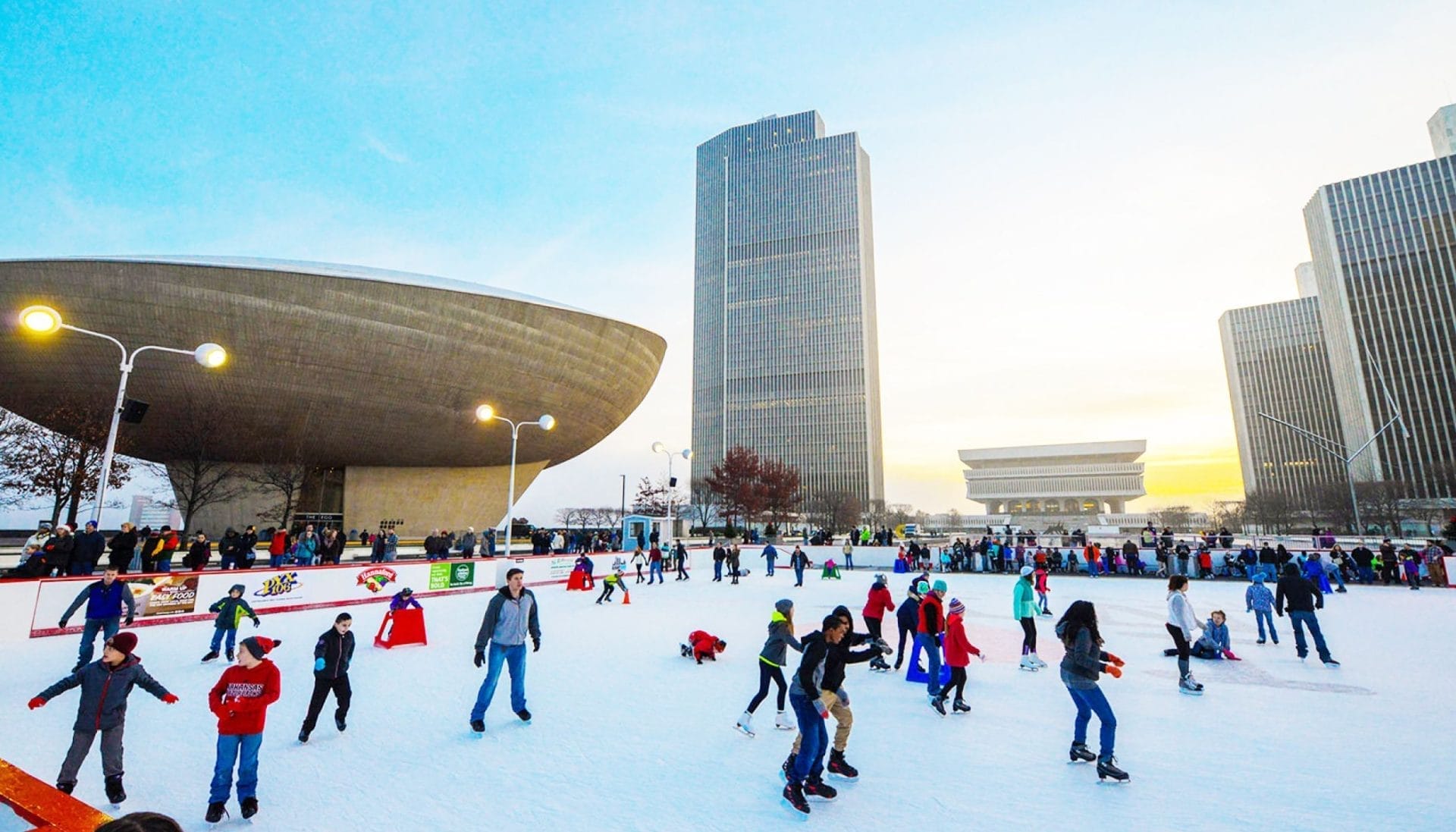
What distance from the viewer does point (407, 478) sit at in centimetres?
4331

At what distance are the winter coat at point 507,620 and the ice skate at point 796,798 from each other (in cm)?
324

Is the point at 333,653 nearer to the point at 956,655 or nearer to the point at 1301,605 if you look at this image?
the point at 956,655

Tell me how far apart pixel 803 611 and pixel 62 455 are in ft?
97.5

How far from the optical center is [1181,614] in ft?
28.5

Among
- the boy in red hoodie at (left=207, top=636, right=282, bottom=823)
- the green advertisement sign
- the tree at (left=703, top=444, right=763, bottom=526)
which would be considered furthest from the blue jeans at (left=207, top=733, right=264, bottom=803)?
the tree at (left=703, top=444, right=763, bottom=526)

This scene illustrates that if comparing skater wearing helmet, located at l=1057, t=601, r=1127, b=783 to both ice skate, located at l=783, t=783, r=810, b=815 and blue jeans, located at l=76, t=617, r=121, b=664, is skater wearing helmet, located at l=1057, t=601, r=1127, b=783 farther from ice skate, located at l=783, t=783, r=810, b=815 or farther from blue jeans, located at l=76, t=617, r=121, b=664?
blue jeans, located at l=76, t=617, r=121, b=664

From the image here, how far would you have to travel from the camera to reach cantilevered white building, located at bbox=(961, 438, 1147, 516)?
382ft

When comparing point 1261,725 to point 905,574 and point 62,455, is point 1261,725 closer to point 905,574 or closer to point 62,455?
point 905,574

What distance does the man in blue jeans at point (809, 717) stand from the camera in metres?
4.87

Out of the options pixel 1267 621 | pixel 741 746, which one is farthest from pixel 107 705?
pixel 1267 621

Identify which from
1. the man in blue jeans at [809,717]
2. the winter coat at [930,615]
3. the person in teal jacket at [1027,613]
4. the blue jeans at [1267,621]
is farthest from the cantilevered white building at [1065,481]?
the man in blue jeans at [809,717]

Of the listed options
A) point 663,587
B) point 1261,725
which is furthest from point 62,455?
point 1261,725

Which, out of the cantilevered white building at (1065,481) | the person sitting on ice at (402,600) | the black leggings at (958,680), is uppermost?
the cantilevered white building at (1065,481)

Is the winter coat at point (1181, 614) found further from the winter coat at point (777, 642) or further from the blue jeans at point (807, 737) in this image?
the blue jeans at point (807, 737)
